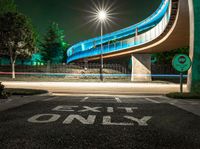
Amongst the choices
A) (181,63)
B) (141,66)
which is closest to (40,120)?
(181,63)

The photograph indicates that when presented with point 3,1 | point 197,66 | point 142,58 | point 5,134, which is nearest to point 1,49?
point 3,1

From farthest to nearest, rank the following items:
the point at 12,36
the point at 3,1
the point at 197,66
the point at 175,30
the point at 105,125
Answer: the point at 3,1, the point at 12,36, the point at 175,30, the point at 197,66, the point at 105,125

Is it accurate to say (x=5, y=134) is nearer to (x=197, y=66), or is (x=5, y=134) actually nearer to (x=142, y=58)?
(x=197, y=66)

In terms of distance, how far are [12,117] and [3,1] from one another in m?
38.8

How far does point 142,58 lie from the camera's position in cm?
3859

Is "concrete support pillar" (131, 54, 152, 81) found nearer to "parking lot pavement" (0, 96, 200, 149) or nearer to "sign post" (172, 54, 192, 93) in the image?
"sign post" (172, 54, 192, 93)

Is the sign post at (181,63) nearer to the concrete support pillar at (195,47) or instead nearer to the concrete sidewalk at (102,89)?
the concrete support pillar at (195,47)

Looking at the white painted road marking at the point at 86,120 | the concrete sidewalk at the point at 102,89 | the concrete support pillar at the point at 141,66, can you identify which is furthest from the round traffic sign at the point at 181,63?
the concrete support pillar at the point at 141,66

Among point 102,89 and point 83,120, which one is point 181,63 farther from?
point 102,89

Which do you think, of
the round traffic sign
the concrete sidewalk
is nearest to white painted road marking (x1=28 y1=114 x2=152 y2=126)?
the round traffic sign

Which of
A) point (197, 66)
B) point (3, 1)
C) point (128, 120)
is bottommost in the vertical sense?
point (128, 120)

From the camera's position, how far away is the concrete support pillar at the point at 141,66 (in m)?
37.5

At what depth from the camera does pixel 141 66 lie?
38.1 meters

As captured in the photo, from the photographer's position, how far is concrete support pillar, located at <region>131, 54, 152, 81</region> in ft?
123
